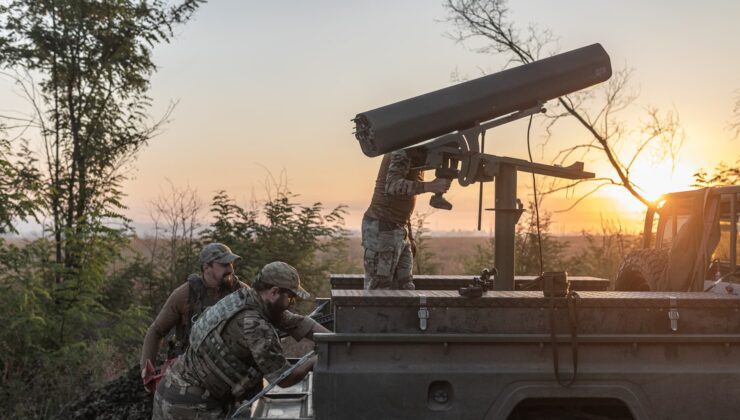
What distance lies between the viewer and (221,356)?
442 centimetres

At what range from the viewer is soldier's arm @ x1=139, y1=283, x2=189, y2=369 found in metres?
5.88

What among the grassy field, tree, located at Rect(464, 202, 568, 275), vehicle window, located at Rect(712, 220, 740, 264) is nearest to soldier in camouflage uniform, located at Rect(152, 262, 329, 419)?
vehicle window, located at Rect(712, 220, 740, 264)

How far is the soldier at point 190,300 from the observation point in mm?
5910

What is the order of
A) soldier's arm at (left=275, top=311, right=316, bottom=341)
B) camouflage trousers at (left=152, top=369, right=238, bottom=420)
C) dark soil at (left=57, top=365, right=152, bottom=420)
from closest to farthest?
camouflage trousers at (left=152, top=369, right=238, bottom=420)
soldier's arm at (left=275, top=311, right=316, bottom=341)
dark soil at (left=57, top=365, right=152, bottom=420)

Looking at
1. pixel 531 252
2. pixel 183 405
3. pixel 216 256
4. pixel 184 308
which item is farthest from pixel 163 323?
pixel 531 252

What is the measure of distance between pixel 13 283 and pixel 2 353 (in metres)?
0.78

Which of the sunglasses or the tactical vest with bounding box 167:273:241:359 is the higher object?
the sunglasses

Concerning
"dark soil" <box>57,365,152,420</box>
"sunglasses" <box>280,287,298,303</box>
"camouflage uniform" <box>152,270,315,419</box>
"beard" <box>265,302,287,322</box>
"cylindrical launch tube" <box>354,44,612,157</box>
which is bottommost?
"dark soil" <box>57,365,152,420</box>

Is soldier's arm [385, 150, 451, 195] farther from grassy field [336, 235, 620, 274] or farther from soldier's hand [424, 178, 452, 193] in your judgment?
grassy field [336, 235, 620, 274]

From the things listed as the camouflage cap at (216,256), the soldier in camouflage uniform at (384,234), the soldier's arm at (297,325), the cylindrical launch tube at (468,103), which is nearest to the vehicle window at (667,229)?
the cylindrical launch tube at (468,103)

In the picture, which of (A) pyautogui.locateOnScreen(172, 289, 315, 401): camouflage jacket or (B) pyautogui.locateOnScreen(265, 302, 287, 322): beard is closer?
(A) pyautogui.locateOnScreen(172, 289, 315, 401): camouflage jacket

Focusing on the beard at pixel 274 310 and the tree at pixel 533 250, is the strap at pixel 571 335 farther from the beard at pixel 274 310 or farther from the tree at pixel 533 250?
the tree at pixel 533 250

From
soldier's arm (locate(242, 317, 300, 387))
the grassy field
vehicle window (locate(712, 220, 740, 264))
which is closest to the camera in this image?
soldier's arm (locate(242, 317, 300, 387))

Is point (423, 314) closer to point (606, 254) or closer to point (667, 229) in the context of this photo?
point (667, 229)
